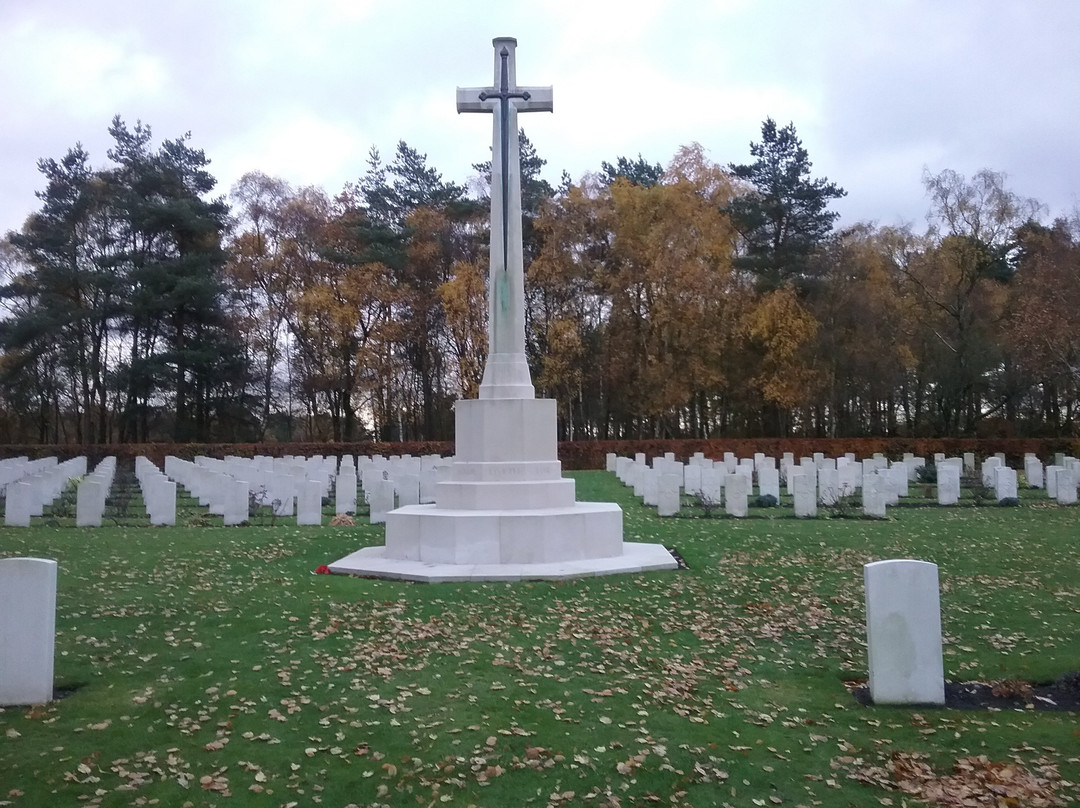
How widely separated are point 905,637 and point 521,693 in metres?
2.26

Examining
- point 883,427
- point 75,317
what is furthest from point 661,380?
point 75,317

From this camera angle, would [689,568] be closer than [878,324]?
Yes

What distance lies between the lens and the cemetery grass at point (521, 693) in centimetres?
376

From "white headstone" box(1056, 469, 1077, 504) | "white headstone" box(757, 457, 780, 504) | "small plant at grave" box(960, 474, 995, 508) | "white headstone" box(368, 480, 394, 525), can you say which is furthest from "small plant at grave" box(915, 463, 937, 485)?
"white headstone" box(368, 480, 394, 525)

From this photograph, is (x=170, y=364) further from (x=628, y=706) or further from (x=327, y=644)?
(x=628, y=706)

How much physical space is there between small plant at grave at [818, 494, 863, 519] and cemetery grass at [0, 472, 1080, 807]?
5.42 m

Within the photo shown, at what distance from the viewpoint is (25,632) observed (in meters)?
4.86

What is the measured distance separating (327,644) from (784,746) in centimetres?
336

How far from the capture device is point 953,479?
16.7 m

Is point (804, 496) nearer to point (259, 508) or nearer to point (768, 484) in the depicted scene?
point (768, 484)

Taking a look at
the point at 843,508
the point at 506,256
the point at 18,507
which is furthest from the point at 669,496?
the point at 18,507

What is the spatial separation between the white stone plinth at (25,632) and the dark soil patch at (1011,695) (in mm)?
4803

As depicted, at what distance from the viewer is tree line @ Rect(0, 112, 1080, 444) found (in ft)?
108

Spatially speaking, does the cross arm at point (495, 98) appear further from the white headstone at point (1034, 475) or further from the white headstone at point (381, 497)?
the white headstone at point (1034, 475)
